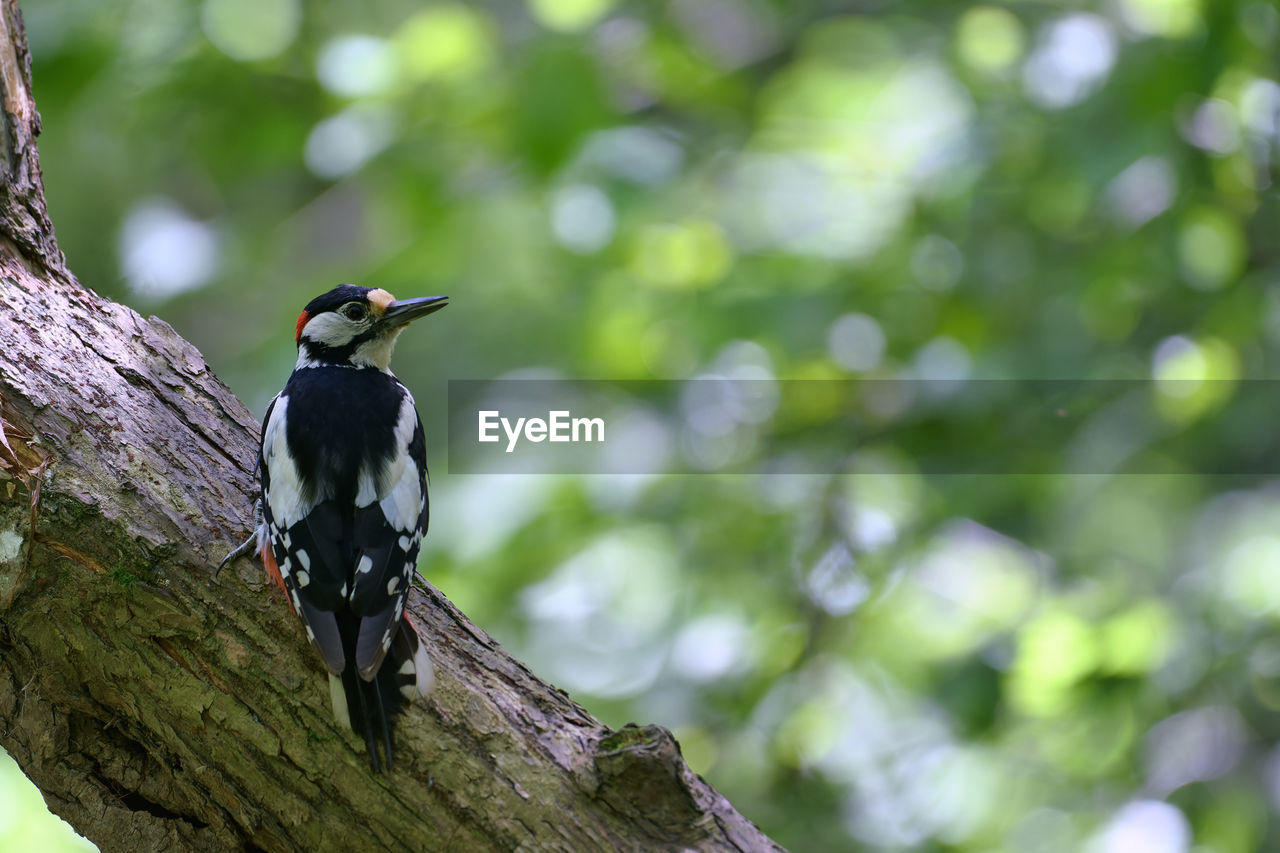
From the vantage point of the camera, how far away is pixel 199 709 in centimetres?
185

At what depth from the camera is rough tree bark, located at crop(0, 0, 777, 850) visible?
6.07 feet

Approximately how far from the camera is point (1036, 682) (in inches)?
151

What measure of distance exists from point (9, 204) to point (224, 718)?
122 cm

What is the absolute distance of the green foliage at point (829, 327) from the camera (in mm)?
3939

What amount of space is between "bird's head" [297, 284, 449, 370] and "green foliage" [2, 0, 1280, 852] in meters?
1.39

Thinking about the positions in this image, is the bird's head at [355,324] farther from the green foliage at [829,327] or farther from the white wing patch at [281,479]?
the green foliage at [829,327]

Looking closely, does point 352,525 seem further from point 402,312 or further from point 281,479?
point 402,312

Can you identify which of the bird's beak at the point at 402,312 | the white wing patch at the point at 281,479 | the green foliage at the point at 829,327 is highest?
the green foliage at the point at 829,327

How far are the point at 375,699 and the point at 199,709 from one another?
Result: 12.3 inches

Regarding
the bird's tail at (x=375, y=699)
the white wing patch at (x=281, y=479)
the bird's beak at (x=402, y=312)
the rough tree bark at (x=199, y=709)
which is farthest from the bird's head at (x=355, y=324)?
the bird's tail at (x=375, y=699)

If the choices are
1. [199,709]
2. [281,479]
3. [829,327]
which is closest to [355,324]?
[281,479]

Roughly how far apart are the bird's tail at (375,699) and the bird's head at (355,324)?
0.86 m

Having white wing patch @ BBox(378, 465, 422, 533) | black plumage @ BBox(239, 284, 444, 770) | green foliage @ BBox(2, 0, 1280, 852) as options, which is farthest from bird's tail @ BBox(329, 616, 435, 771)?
green foliage @ BBox(2, 0, 1280, 852)

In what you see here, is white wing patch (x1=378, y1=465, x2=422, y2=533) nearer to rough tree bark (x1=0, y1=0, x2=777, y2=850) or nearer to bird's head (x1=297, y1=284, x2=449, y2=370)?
rough tree bark (x1=0, y1=0, x2=777, y2=850)
